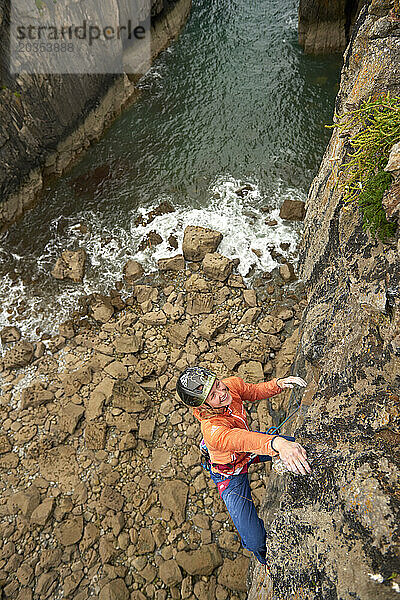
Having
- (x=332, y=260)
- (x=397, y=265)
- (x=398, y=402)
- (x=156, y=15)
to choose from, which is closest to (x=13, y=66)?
(x=156, y=15)

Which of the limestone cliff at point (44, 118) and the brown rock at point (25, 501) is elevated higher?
the limestone cliff at point (44, 118)

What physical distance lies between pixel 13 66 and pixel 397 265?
961 centimetres

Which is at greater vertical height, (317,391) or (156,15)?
(156,15)

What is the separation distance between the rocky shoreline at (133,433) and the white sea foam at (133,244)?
1.45ft

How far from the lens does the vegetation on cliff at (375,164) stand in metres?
3.36

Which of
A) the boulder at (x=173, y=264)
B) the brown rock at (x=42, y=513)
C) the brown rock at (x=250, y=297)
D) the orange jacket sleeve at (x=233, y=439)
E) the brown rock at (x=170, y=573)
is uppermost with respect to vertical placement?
the boulder at (x=173, y=264)

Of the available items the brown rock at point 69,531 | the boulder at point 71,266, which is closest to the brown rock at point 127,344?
the boulder at point 71,266

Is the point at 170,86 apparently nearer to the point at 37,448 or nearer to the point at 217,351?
the point at 217,351

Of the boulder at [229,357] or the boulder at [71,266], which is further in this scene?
the boulder at [71,266]

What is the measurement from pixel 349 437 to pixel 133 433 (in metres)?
4.24

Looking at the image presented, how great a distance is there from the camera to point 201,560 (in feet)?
16.8

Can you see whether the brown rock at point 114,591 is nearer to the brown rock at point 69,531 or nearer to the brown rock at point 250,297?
the brown rock at point 69,531

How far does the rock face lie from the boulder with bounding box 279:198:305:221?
7.19 metres

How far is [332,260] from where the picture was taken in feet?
14.3
